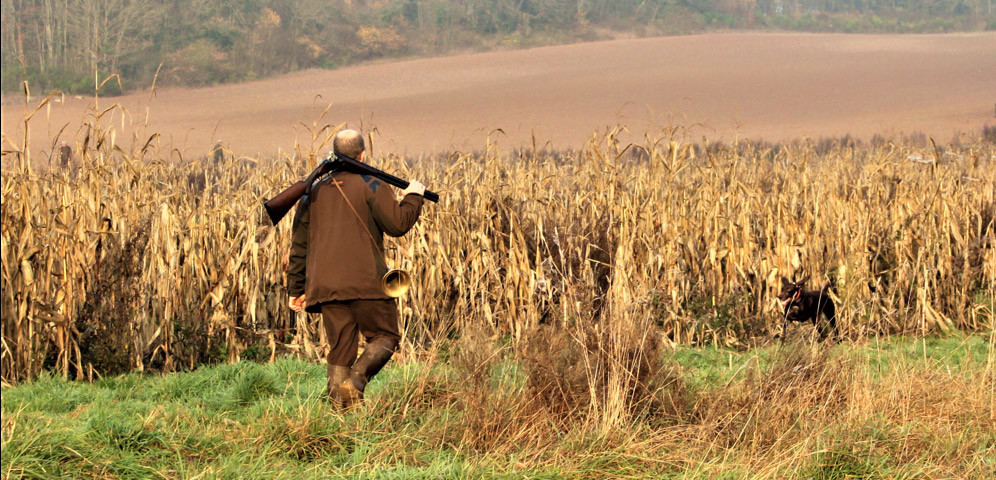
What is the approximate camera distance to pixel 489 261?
662 centimetres

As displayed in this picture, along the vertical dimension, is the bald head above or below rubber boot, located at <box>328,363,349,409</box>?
above

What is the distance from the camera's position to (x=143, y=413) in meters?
4.49

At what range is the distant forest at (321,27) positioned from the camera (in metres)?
4.46

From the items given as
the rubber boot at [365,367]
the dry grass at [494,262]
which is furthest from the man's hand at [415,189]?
the dry grass at [494,262]

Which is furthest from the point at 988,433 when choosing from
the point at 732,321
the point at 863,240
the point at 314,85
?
the point at 314,85

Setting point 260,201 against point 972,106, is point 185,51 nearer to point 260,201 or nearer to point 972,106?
point 260,201

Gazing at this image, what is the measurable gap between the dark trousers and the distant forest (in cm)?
172

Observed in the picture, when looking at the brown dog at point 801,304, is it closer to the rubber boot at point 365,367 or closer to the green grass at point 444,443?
the green grass at point 444,443

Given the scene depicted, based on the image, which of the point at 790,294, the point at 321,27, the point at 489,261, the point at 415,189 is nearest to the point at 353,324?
the point at 415,189

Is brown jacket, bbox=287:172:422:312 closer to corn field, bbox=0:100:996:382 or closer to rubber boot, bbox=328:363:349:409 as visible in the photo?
rubber boot, bbox=328:363:349:409

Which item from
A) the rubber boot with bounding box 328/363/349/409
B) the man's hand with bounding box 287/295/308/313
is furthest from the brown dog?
the man's hand with bounding box 287/295/308/313

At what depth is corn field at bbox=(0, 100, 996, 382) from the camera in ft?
18.9

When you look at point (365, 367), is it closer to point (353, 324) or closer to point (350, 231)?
point (353, 324)

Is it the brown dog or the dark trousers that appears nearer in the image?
the dark trousers
